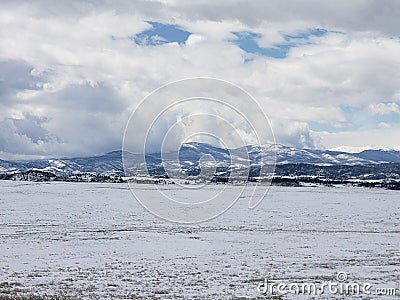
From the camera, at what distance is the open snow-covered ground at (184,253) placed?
20.8m

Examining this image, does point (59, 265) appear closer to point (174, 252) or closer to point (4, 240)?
point (174, 252)

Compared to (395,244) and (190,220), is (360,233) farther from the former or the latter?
(190,220)

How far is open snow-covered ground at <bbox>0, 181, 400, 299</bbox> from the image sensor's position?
20.8 m

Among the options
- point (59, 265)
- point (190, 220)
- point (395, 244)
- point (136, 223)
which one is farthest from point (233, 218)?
point (59, 265)

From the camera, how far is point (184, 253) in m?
32.1

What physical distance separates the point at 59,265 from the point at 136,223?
23580 mm

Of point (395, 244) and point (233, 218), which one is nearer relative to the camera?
point (395, 244)

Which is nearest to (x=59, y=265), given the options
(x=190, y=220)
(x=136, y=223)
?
(x=136, y=223)

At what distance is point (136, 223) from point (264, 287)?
31.5 m

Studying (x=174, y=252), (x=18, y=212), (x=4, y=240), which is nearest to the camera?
(x=174, y=252)

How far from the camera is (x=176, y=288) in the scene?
20.3 metres

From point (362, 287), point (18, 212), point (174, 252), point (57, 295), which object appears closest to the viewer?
point (57, 295)

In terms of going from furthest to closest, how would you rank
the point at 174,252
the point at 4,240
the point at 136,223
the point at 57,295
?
1. the point at 136,223
2. the point at 4,240
3. the point at 174,252
4. the point at 57,295

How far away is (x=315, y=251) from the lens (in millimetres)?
32781
